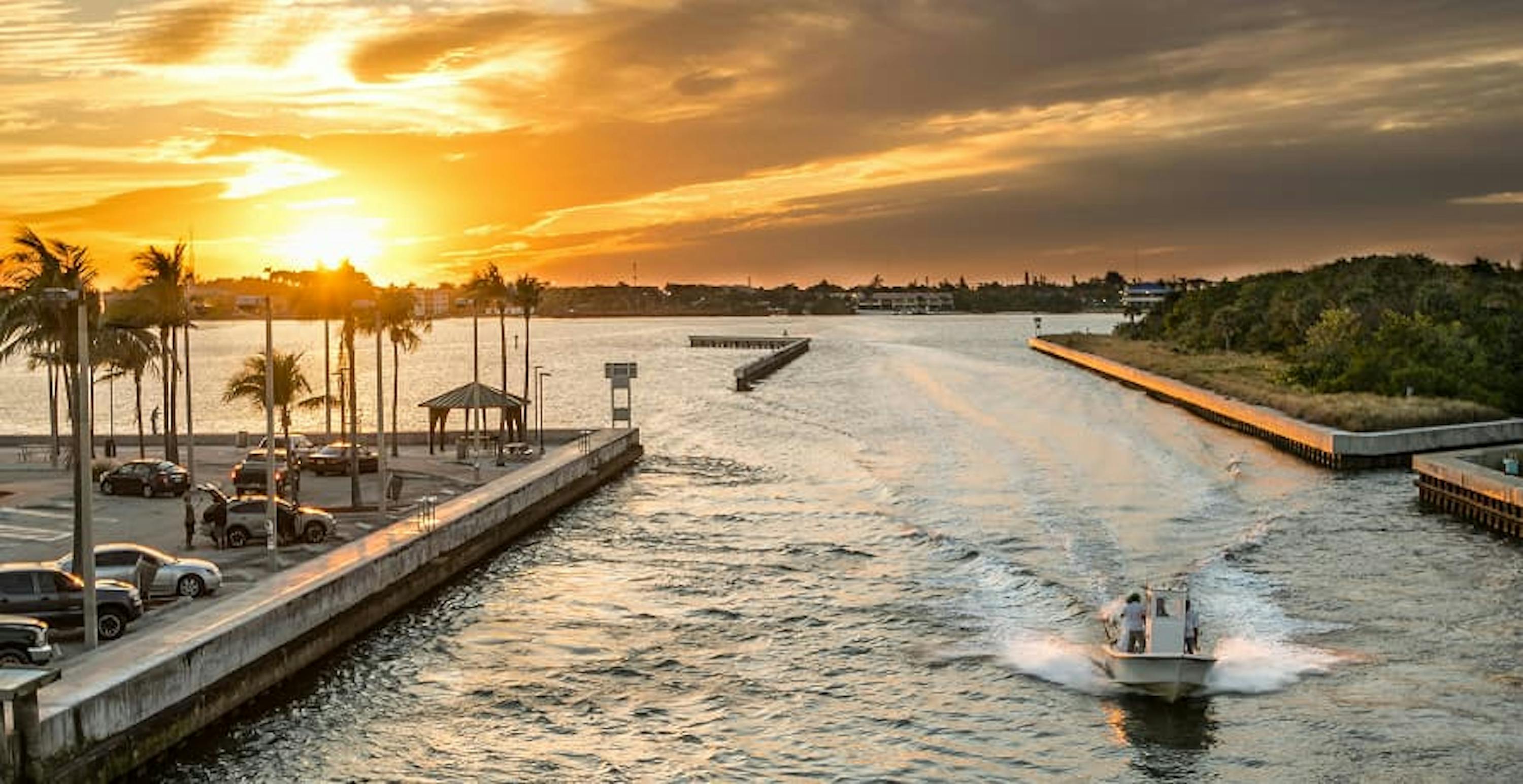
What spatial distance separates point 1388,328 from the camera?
99.0m

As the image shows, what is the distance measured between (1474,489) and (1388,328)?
49.9m

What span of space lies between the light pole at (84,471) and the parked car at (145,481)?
24.2 metres

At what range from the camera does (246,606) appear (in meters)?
31.2

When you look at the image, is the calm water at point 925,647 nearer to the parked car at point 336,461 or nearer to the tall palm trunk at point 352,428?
the tall palm trunk at point 352,428

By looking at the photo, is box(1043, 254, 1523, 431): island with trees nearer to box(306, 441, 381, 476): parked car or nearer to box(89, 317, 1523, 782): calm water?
box(89, 317, 1523, 782): calm water

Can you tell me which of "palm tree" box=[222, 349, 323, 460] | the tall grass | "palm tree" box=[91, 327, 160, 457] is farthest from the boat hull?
the tall grass

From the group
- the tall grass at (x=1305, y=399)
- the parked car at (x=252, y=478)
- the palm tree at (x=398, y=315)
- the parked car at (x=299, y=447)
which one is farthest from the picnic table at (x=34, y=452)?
the tall grass at (x=1305, y=399)

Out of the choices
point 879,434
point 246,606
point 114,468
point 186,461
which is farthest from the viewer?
point 879,434

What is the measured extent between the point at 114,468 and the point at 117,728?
115 ft

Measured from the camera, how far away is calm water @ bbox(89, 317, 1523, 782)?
27.3m

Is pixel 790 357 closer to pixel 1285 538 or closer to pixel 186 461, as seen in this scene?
pixel 186 461

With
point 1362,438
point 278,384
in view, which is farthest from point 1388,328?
point 278,384

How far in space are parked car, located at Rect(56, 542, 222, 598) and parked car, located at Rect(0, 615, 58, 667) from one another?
644 centimetres

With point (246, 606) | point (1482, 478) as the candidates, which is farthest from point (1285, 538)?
point (246, 606)
